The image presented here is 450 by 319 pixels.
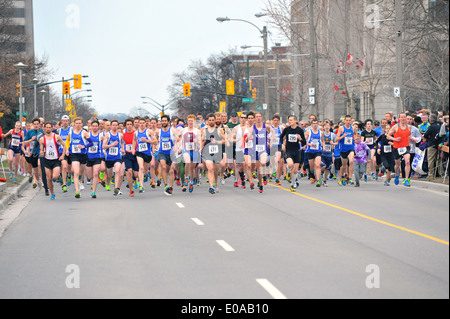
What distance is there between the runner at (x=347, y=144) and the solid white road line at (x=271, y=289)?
48.2 feet

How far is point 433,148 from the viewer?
885 inches

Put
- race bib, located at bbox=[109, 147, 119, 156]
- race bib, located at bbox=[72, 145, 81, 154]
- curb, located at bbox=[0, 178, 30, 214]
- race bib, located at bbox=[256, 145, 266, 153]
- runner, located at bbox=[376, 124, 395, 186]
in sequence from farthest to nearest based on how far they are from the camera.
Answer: runner, located at bbox=[376, 124, 395, 186], race bib, located at bbox=[256, 145, 266, 153], race bib, located at bbox=[109, 147, 119, 156], race bib, located at bbox=[72, 145, 81, 154], curb, located at bbox=[0, 178, 30, 214]

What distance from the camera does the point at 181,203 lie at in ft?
60.3

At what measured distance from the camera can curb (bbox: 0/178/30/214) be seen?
18.4 m

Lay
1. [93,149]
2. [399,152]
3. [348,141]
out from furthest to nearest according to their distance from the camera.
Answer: [348,141] → [399,152] → [93,149]

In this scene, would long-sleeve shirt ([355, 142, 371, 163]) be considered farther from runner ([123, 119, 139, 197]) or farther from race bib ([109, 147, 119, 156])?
race bib ([109, 147, 119, 156])

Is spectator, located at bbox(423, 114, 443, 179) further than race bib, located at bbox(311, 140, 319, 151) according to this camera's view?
No

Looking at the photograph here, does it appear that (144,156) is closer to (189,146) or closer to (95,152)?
(189,146)

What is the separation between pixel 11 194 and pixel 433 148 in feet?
36.7

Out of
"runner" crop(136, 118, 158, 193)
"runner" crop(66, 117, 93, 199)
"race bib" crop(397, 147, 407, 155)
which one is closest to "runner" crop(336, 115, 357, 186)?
"race bib" crop(397, 147, 407, 155)

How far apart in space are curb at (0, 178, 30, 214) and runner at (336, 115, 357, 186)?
887 cm

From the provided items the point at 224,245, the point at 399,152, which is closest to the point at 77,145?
the point at 399,152

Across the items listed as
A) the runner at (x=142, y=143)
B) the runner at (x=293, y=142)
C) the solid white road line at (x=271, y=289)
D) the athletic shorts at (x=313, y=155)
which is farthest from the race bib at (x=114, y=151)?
the solid white road line at (x=271, y=289)

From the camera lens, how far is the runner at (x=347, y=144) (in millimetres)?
22891
